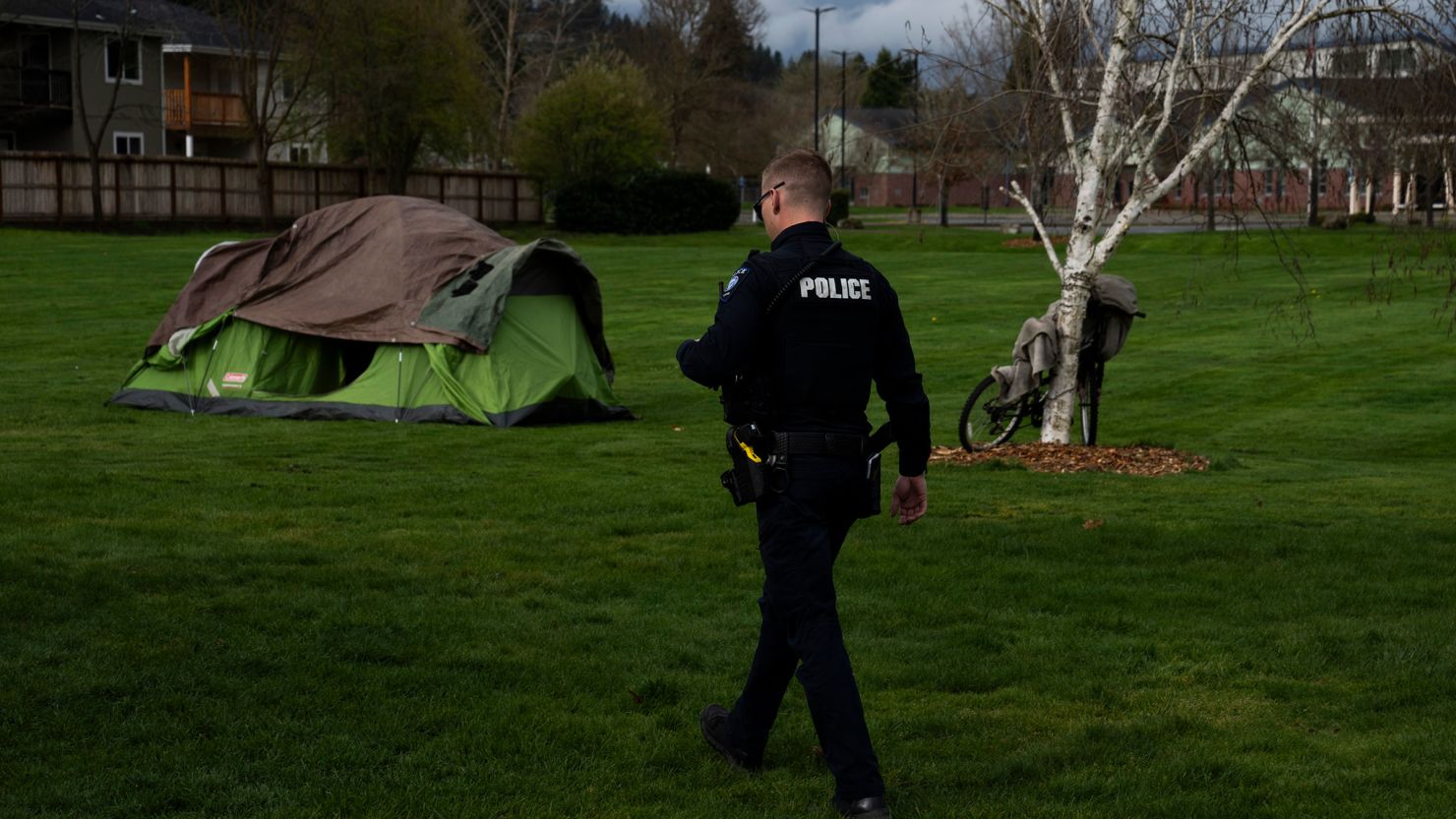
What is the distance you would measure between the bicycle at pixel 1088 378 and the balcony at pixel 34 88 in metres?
42.1

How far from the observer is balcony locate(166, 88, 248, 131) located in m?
56.5

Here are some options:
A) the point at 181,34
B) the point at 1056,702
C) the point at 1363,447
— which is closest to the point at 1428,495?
the point at 1363,447

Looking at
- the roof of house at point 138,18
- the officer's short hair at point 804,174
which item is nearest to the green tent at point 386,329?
the officer's short hair at point 804,174

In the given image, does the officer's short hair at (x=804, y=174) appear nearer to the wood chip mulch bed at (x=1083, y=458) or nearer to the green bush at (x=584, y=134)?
the wood chip mulch bed at (x=1083, y=458)

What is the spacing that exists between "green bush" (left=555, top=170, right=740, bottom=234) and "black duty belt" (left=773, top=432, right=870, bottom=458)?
156ft

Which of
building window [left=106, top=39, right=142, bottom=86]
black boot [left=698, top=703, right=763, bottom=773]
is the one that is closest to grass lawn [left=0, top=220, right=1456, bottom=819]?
black boot [left=698, top=703, right=763, bottom=773]

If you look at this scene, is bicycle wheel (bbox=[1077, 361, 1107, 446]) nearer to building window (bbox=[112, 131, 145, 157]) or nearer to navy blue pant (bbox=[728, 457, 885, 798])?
navy blue pant (bbox=[728, 457, 885, 798])

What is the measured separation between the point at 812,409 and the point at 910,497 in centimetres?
58

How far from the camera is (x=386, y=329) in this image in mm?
15750

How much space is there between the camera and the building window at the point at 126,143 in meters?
54.7

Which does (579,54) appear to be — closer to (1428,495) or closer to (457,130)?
(457,130)

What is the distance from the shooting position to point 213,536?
8.56 meters

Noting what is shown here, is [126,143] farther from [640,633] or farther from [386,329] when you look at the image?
[640,633]

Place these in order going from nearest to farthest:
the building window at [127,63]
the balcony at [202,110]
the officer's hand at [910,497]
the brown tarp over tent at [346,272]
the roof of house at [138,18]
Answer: the officer's hand at [910,497], the brown tarp over tent at [346,272], the roof of house at [138,18], the building window at [127,63], the balcony at [202,110]
